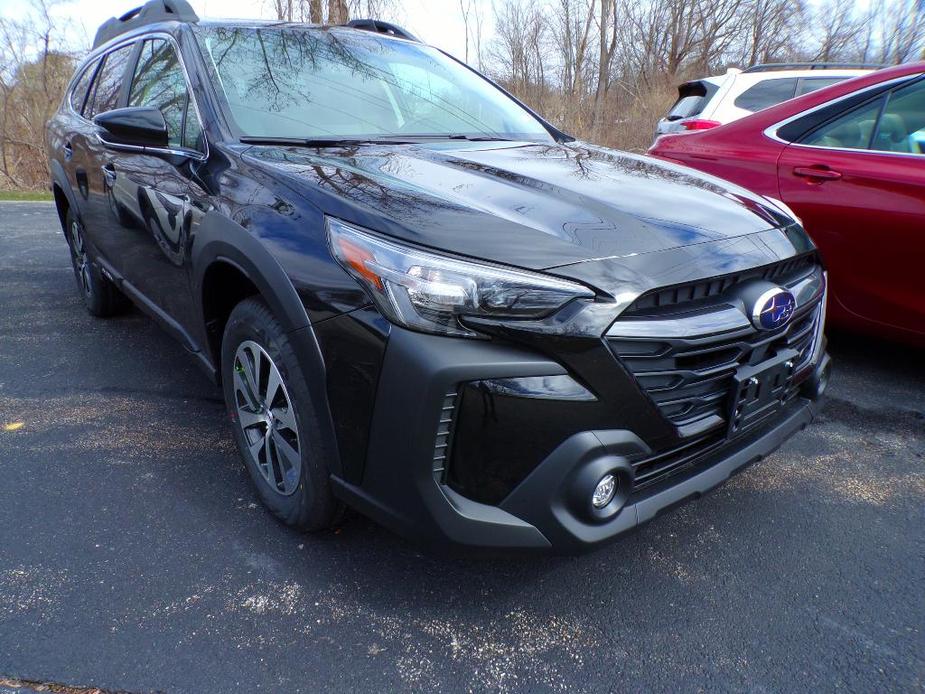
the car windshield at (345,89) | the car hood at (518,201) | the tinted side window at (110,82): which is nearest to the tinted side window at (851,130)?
the car hood at (518,201)

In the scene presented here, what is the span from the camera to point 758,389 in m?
1.85

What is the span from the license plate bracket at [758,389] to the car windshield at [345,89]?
155 centimetres

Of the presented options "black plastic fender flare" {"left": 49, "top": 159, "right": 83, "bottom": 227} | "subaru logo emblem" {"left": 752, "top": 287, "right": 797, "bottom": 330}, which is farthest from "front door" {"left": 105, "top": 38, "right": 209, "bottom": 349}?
"subaru logo emblem" {"left": 752, "top": 287, "right": 797, "bottom": 330}

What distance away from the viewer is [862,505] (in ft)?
7.93

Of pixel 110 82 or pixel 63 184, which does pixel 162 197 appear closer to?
pixel 110 82

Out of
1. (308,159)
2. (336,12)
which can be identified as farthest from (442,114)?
(336,12)

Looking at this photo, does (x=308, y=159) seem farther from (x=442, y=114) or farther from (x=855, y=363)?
(x=855, y=363)

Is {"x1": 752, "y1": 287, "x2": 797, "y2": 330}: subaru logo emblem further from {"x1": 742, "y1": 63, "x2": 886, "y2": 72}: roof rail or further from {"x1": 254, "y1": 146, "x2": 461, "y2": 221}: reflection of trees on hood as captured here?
{"x1": 742, "y1": 63, "x2": 886, "y2": 72}: roof rail

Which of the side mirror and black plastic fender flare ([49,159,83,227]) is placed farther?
black plastic fender flare ([49,159,83,227])

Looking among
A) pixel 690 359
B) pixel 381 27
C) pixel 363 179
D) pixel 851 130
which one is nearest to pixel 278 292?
pixel 363 179

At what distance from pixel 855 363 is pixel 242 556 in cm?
332

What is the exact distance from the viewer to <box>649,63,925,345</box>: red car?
2.99 meters

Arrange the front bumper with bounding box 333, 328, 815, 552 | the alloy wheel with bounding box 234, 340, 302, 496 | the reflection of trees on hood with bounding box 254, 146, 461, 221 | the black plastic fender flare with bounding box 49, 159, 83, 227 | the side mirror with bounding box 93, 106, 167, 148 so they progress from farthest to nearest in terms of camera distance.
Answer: the black plastic fender flare with bounding box 49, 159, 83, 227, the side mirror with bounding box 93, 106, 167, 148, the alloy wheel with bounding box 234, 340, 302, 496, the reflection of trees on hood with bounding box 254, 146, 461, 221, the front bumper with bounding box 333, 328, 815, 552

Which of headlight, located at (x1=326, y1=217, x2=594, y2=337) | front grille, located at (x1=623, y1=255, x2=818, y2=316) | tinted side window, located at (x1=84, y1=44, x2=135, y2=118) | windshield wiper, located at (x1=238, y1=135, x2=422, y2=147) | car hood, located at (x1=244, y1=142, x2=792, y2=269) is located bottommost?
front grille, located at (x1=623, y1=255, x2=818, y2=316)
